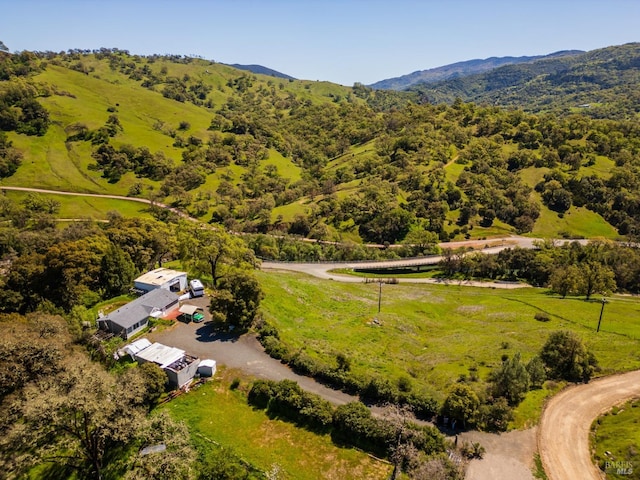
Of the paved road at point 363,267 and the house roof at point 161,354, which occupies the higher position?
the house roof at point 161,354

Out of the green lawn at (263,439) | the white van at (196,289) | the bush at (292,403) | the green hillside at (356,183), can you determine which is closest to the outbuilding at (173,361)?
the green lawn at (263,439)

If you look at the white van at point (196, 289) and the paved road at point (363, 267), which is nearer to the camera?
the white van at point (196, 289)

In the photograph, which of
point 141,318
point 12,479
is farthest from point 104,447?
point 141,318

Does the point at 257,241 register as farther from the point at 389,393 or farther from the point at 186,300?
the point at 389,393

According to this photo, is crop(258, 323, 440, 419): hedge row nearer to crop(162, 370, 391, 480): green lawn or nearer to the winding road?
the winding road

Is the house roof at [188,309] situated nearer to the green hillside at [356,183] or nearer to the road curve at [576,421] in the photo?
the road curve at [576,421]

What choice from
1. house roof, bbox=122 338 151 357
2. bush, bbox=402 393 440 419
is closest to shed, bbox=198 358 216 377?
house roof, bbox=122 338 151 357

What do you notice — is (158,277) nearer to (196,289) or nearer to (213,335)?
(196,289)
